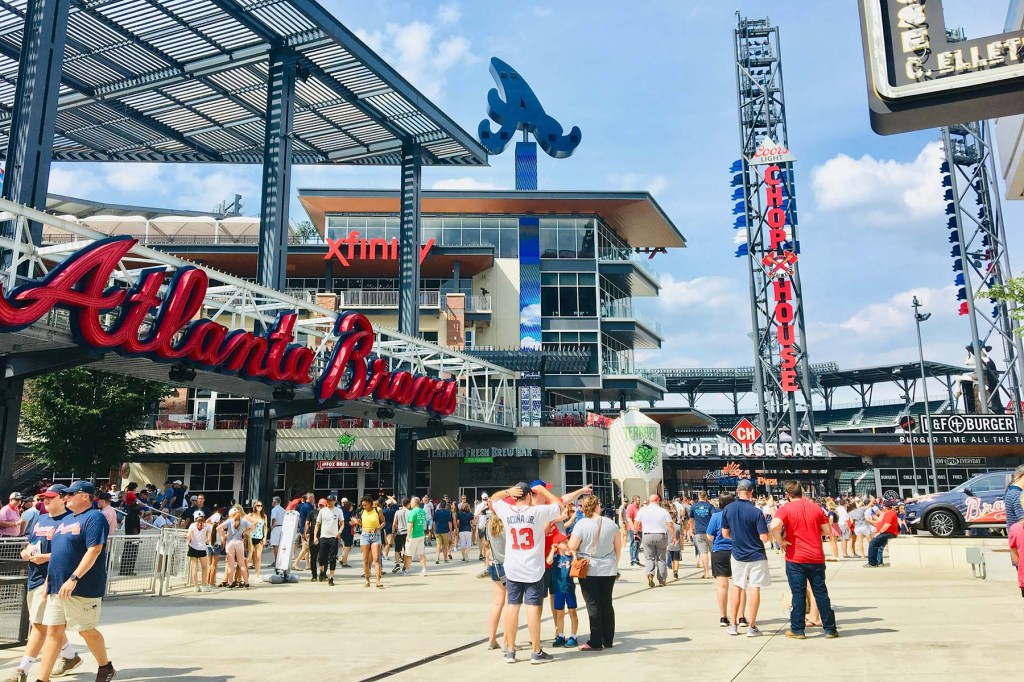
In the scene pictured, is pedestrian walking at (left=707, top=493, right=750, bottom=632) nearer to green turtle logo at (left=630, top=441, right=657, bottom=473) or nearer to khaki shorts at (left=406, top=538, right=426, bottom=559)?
khaki shorts at (left=406, top=538, right=426, bottom=559)

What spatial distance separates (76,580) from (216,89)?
106ft

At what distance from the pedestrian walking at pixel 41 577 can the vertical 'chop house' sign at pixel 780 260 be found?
52.1 meters

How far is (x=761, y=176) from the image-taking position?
58.1 metres

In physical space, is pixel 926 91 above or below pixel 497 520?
above

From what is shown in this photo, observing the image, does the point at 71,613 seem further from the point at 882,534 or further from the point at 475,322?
the point at 475,322

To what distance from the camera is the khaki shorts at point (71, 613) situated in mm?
7047

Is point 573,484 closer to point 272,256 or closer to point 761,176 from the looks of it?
point 272,256

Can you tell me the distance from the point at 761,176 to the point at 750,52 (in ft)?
33.8

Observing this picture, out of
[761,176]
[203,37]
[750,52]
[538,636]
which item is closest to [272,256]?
[203,37]

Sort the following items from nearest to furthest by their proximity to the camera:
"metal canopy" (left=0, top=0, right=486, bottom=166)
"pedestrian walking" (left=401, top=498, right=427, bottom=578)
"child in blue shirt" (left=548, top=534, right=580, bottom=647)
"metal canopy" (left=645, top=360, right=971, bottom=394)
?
"child in blue shirt" (left=548, top=534, right=580, bottom=647)
"pedestrian walking" (left=401, top=498, right=427, bottom=578)
"metal canopy" (left=0, top=0, right=486, bottom=166)
"metal canopy" (left=645, top=360, right=971, bottom=394)

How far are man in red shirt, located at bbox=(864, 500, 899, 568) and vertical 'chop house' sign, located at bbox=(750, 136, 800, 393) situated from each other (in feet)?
118

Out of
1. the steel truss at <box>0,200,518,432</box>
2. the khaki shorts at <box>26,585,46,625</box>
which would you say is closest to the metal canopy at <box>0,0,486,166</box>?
the steel truss at <box>0,200,518,432</box>

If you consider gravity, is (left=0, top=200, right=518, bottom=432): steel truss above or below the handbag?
above

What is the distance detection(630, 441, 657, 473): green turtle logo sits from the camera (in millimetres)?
38906
